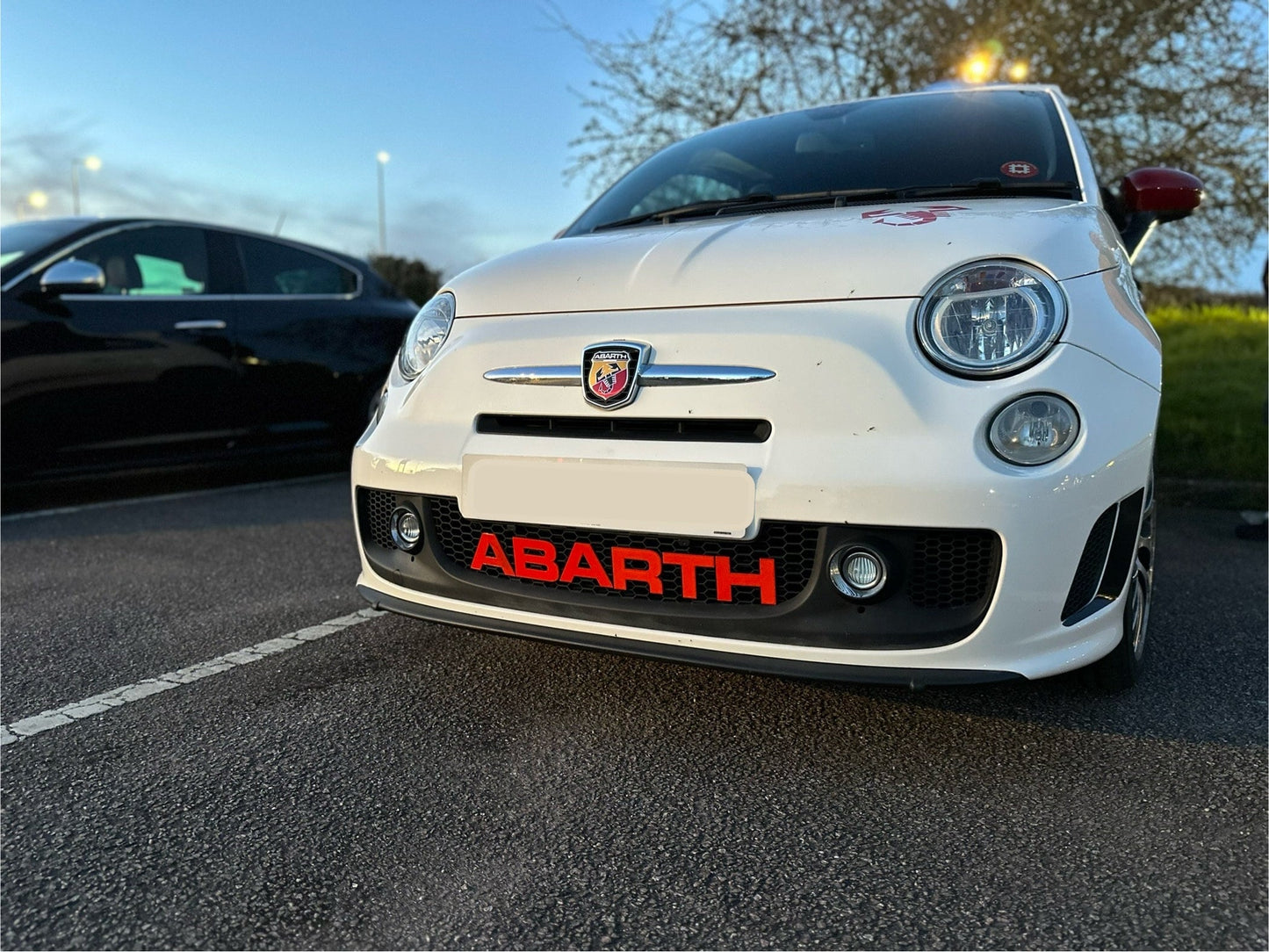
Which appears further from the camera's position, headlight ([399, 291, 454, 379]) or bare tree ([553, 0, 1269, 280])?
bare tree ([553, 0, 1269, 280])

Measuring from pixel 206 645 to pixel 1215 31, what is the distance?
10.7 metres

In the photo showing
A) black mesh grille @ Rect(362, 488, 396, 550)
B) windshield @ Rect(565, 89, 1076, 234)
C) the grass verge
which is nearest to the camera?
black mesh grille @ Rect(362, 488, 396, 550)

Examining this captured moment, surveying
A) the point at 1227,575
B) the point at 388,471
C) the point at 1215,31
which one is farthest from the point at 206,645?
the point at 1215,31

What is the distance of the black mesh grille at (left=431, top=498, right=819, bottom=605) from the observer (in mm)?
1908

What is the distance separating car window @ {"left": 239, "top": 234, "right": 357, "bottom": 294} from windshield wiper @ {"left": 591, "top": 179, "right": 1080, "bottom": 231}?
318 cm

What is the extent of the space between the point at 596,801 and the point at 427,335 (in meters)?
1.21

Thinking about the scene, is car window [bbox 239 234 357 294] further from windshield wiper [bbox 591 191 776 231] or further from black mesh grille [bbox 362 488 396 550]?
black mesh grille [bbox 362 488 396 550]

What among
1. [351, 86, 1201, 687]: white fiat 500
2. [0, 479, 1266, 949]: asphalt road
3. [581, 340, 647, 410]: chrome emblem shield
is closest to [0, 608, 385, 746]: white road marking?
[0, 479, 1266, 949]: asphalt road

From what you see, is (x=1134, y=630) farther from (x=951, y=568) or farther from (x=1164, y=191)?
(x=1164, y=191)

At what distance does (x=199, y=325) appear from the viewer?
4922 millimetres

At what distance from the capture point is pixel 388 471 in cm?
230

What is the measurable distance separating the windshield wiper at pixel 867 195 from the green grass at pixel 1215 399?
3.33 metres

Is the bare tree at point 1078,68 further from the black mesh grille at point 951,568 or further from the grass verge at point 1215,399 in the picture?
the black mesh grille at point 951,568

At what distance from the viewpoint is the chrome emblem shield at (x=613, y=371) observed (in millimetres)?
2020
